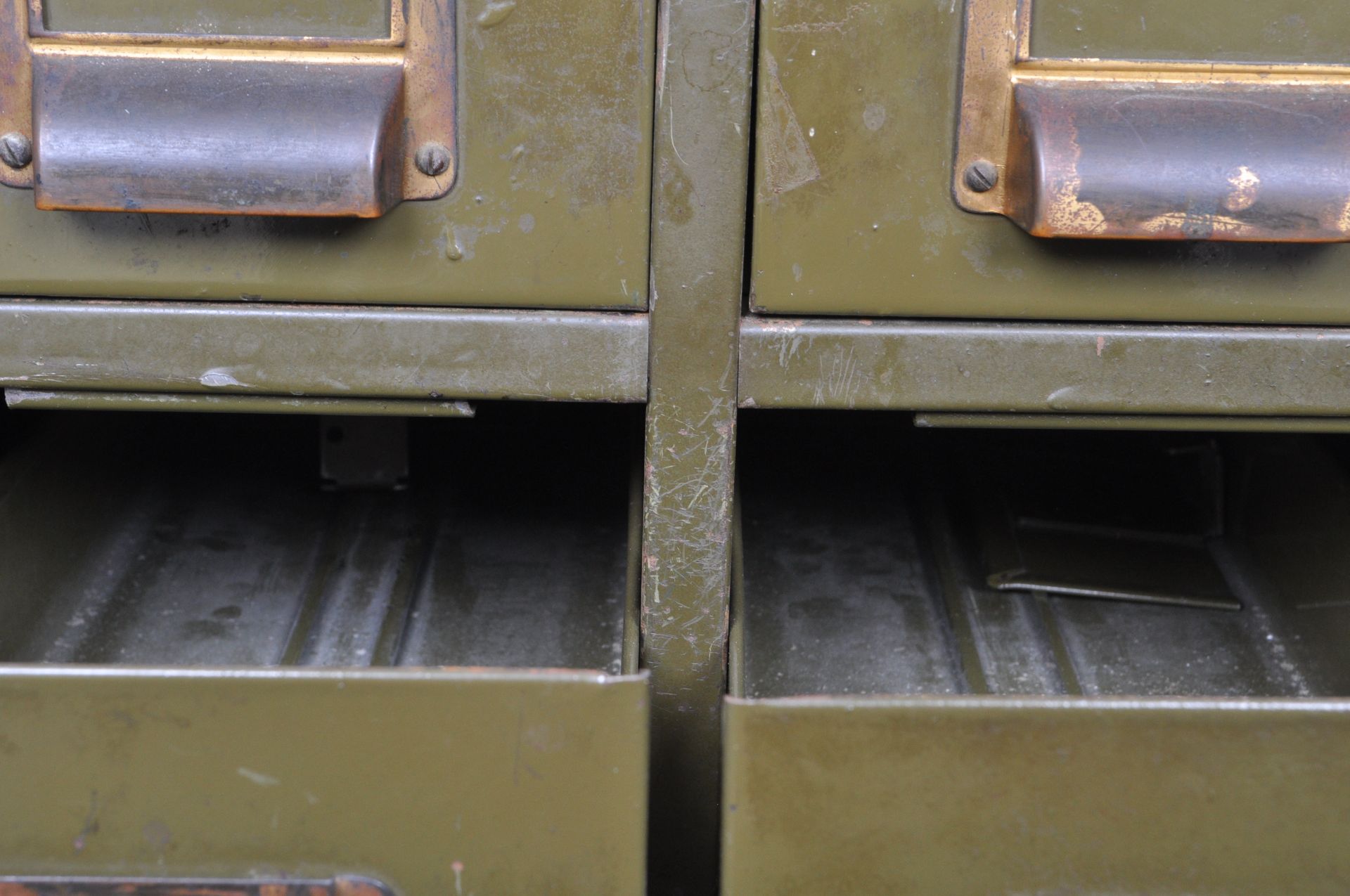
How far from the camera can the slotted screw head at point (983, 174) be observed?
0.83 metres

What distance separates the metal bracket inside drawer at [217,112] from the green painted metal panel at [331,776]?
0.35 meters

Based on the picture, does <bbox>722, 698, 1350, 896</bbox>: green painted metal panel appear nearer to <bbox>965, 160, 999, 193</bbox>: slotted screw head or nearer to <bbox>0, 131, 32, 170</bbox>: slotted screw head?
<bbox>965, 160, 999, 193</bbox>: slotted screw head

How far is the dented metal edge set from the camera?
869 millimetres

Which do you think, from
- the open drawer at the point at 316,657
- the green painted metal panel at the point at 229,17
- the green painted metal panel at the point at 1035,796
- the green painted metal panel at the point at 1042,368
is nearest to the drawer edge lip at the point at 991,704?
the green painted metal panel at the point at 1035,796

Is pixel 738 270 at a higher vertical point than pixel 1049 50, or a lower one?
lower

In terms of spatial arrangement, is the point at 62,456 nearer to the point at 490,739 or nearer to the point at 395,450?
the point at 395,450

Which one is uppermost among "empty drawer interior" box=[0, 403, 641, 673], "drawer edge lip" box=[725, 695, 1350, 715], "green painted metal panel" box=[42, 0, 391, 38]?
"green painted metal panel" box=[42, 0, 391, 38]

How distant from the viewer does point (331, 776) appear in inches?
34.4

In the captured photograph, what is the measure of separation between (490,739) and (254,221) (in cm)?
43

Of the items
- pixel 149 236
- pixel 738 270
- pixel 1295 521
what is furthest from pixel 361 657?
pixel 1295 521

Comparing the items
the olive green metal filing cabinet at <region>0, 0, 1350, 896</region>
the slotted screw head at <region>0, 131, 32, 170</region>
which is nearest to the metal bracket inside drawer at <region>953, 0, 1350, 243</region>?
the olive green metal filing cabinet at <region>0, 0, 1350, 896</region>

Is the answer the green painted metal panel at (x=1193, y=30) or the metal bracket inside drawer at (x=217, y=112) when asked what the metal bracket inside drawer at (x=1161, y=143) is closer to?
the green painted metal panel at (x=1193, y=30)

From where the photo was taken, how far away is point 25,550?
1.13 meters

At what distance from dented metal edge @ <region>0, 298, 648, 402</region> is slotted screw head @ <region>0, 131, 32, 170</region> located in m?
0.11
